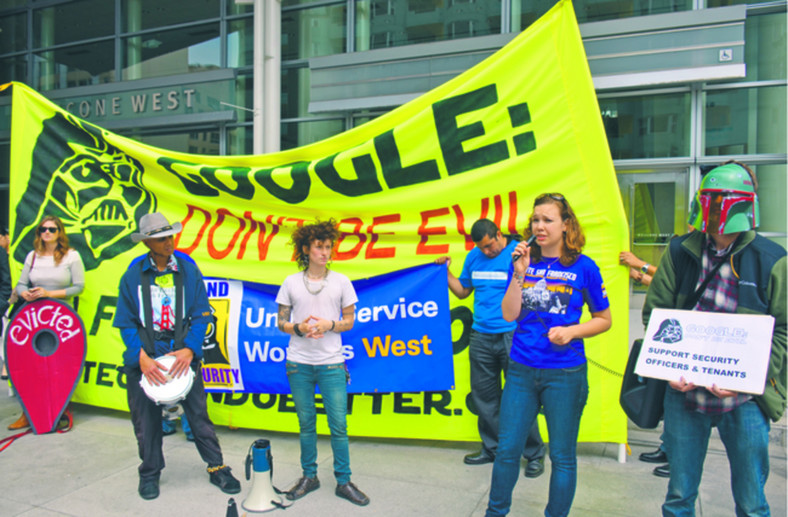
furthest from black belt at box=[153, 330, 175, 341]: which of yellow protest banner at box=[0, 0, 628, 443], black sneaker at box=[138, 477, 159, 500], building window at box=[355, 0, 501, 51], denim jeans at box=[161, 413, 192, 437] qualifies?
building window at box=[355, 0, 501, 51]

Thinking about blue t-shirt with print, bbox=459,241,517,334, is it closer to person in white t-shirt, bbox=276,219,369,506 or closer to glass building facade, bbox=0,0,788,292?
person in white t-shirt, bbox=276,219,369,506

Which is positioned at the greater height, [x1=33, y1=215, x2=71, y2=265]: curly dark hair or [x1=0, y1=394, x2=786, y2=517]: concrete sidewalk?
[x1=33, y1=215, x2=71, y2=265]: curly dark hair

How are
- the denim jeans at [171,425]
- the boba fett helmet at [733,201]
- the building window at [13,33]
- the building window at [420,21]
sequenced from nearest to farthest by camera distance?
the boba fett helmet at [733,201]
the denim jeans at [171,425]
the building window at [420,21]
the building window at [13,33]

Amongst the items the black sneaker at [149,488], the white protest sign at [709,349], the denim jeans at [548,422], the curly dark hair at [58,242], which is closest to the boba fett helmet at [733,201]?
the white protest sign at [709,349]

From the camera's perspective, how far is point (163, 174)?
5.28 metres

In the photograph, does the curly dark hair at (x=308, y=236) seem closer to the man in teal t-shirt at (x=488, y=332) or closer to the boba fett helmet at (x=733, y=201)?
the man in teal t-shirt at (x=488, y=332)

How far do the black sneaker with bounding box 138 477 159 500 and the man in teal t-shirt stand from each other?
83.1 inches

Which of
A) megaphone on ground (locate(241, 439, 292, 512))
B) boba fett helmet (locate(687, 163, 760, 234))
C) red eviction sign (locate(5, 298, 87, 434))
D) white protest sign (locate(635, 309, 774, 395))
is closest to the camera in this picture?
white protest sign (locate(635, 309, 774, 395))

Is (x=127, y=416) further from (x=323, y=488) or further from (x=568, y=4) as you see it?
(x=568, y=4)

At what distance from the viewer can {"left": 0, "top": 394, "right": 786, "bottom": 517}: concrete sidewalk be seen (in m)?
3.66

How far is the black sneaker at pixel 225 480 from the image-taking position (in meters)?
3.87

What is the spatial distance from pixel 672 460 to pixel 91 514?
3.19 m

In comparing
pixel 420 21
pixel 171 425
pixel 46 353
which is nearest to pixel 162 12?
pixel 420 21

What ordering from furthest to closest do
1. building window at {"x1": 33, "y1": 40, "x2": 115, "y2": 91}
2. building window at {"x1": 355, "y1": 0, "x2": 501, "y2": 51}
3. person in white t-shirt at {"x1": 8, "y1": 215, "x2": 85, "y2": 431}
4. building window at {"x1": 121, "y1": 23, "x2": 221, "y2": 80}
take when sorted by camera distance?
building window at {"x1": 33, "y1": 40, "x2": 115, "y2": 91}
building window at {"x1": 121, "y1": 23, "x2": 221, "y2": 80}
building window at {"x1": 355, "y1": 0, "x2": 501, "y2": 51}
person in white t-shirt at {"x1": 8, "y1": 215, "x2": 85, "y2": 431}
